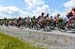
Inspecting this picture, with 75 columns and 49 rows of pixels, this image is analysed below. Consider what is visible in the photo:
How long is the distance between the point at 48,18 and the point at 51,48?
2840cm

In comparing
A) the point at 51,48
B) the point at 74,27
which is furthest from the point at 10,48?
the point at 74,27

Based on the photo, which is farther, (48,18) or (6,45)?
(48,18)

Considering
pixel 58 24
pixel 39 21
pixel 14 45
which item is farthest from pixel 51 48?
pixel 39 21

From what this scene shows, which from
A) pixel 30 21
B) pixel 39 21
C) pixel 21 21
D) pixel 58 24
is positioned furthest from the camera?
pixel 21 21

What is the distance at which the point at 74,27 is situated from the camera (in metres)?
37.9

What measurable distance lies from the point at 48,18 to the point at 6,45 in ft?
102

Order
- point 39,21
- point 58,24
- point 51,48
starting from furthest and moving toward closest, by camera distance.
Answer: point 39,21 → point 58,24 → point 51,48

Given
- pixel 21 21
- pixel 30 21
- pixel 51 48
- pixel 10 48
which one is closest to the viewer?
pixel 10 48

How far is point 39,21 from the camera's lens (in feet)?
158

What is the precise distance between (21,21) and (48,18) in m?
20.0

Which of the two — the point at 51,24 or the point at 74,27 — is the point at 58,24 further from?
the point at 74,27

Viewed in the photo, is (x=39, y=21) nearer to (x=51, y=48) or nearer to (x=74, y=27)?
(x=74, y=27)

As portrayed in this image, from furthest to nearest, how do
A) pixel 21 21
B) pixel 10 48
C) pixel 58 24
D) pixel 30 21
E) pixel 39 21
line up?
1. pixel 21 21
2. pixel 30 21
3. pixel 39 21
4. pixel 58 24
5. pixel 10 48

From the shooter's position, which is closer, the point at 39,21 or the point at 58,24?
the point at 58,24
